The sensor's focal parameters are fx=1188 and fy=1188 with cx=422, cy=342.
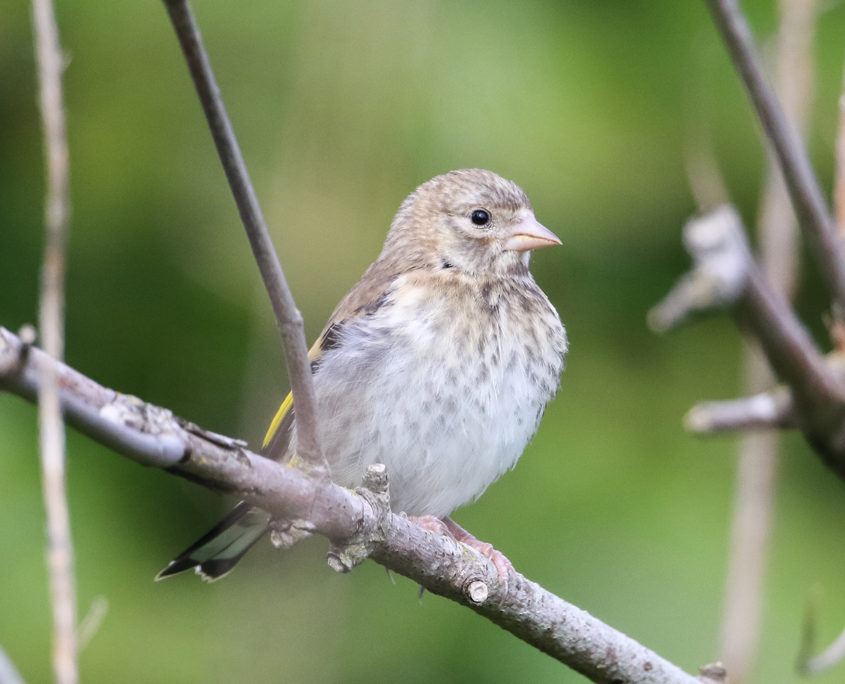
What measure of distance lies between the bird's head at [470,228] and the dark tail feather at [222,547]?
86 centimetres

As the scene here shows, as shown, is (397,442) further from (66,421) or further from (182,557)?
(66,421)

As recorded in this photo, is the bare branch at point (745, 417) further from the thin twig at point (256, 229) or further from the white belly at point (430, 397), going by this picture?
the white belly at point (430, 397)

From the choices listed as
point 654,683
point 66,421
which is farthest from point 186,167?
point 66,421

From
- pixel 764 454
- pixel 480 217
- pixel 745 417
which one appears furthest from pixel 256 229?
pixel 480 217

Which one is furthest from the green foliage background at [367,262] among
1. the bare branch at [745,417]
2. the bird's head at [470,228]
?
the bare branch at [745,417]

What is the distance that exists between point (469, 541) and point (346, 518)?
1066mm

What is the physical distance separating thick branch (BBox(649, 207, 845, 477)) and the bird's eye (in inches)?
78.7

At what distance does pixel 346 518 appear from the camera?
2.07m

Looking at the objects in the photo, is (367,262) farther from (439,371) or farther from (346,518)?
(346,518)

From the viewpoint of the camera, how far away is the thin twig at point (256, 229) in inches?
56.9

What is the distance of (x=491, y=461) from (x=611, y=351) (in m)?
0.89

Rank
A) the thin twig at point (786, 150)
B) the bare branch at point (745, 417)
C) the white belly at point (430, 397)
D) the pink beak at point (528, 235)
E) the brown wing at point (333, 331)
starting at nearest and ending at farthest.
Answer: the thin twig at point (786, 150), the bare branch at point (745, 417), the white belly at point (430, 397), the brown wing at point (333, 331), the pink beak at point (528, 235)

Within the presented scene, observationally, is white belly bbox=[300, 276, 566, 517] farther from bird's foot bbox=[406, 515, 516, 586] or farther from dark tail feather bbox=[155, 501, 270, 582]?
dark tail feather bbox=[155, 501, 270, 582]

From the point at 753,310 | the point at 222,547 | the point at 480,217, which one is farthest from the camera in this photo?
the point at 480,217
